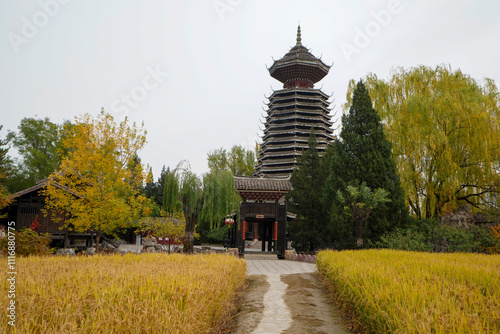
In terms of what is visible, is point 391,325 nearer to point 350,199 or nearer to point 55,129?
point 350,199

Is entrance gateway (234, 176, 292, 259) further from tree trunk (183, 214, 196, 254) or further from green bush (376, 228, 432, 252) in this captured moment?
green bush (376, 228, 432, 252)

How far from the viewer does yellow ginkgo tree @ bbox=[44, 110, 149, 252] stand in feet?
48.4

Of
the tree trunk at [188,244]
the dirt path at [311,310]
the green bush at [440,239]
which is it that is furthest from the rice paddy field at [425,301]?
the tree trunk at [188,244]

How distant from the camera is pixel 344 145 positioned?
19.1 meters

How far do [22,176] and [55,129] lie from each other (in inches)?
231

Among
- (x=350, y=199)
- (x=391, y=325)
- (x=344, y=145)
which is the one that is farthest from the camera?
(x=344, y=145)

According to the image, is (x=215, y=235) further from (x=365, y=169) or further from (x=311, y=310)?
(x=311, y=310)

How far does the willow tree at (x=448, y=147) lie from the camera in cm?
1767

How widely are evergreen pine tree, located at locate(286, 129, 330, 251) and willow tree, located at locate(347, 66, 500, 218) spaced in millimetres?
5348

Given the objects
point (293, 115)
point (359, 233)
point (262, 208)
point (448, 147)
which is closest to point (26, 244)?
point (359, 233)

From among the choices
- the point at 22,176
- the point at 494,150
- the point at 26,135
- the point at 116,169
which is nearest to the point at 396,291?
the point at 116,169

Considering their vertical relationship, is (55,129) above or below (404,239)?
Answer: above

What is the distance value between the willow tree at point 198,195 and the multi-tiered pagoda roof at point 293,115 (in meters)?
20.3

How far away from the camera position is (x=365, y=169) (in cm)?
1798
